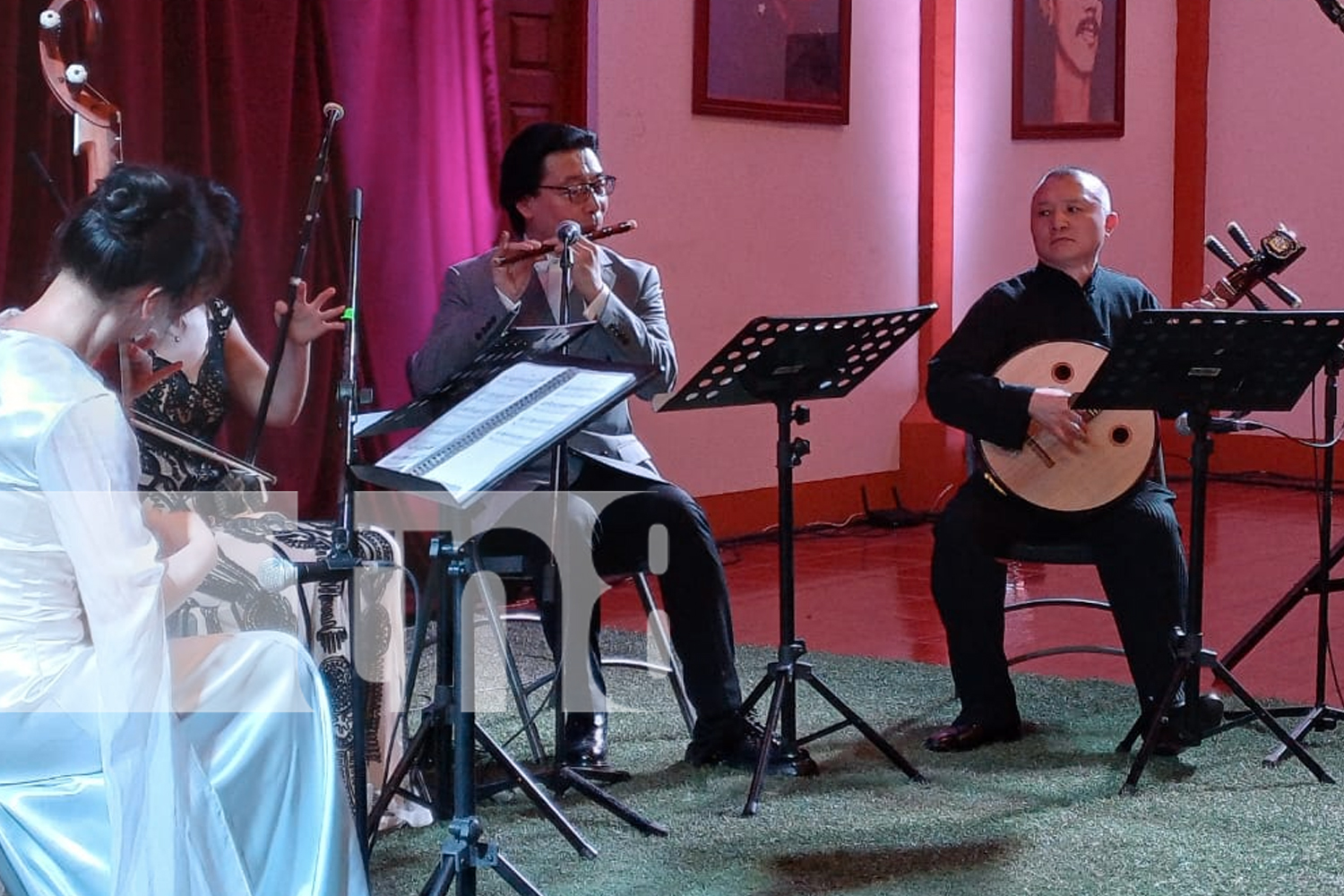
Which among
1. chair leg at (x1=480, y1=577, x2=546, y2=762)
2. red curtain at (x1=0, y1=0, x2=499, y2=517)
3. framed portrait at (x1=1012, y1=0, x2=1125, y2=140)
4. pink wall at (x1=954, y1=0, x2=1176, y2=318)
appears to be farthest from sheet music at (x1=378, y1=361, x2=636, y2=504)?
framed portrait at (x1=1012, y1=0, x2=1125, y2=140)

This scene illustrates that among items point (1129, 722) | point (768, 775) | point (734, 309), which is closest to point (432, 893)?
point (768, 775)

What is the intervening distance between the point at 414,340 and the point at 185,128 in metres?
0.99

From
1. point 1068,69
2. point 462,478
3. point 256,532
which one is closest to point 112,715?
point 462,478

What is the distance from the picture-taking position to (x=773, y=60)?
641 cm

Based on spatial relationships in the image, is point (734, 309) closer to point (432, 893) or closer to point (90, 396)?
point (432, 893)

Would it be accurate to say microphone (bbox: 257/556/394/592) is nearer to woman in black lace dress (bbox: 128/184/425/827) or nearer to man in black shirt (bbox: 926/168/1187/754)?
woman in black lace dress (bbox: 128/184/425/827)

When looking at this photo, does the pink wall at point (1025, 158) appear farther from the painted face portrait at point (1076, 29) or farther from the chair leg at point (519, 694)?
the chair leg at point (519, 694)

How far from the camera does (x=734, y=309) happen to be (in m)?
6.32

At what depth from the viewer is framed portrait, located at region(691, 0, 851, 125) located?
20.1 feet

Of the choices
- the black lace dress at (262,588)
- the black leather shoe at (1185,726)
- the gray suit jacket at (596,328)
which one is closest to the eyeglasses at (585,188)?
the gray suit jacket at (596,328)

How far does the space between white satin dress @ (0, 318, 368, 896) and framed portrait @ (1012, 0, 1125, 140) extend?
20.3 ft

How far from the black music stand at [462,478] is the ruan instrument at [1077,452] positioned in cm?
148

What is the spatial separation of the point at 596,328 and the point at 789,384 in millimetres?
508

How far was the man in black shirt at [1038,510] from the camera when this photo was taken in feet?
11.5
